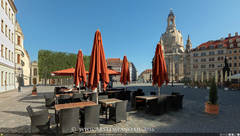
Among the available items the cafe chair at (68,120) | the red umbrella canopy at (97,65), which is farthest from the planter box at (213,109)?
the cafe chair at (68,120)

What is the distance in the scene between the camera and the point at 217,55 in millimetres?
55438

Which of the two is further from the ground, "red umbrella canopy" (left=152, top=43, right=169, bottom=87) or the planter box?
"red umbrella canopy" (left=152, top=43, right=169, bottom=87)

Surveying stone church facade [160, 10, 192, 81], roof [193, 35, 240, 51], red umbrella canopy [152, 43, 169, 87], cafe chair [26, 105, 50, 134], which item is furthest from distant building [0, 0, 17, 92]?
stone church facade [160, 10, 192, 81]

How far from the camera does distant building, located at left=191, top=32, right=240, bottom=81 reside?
52.0 metres

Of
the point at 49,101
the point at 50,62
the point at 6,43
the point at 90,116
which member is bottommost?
the point at 49,101

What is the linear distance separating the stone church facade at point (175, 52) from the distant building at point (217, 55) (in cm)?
1890

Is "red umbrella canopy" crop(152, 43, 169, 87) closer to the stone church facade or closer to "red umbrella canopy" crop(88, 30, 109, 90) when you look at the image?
"red umbrella canopy" crop(88, 30, 109, 90)

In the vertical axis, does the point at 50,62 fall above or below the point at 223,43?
below

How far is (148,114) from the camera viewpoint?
7.05 m

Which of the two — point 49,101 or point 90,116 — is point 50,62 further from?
point 90,116

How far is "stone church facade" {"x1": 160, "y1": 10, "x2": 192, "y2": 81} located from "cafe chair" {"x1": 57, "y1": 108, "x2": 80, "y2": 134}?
8140 centimetres

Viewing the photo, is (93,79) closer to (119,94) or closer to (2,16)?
(119,94)

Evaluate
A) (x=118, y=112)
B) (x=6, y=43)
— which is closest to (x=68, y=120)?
(x=118, y=112)

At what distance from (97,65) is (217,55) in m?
65.4
